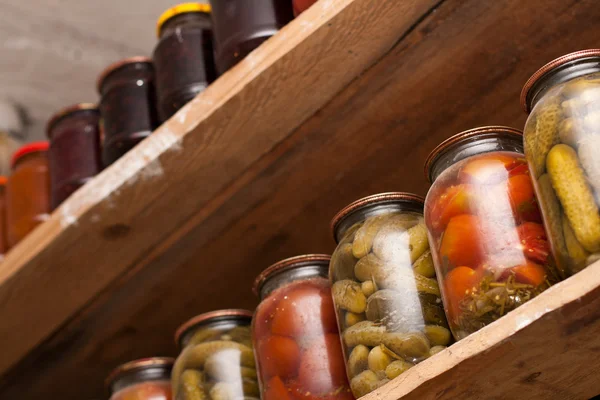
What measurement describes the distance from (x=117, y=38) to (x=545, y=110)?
1.43 metres

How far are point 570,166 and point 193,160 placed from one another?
1.87ft

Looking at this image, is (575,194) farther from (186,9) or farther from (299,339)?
(186,9)

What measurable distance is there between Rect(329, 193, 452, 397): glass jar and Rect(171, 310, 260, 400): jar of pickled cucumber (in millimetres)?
173

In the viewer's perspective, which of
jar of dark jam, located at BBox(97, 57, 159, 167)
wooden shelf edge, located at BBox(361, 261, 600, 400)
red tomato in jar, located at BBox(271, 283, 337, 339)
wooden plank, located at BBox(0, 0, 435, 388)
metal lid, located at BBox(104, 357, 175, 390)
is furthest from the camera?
jar of dark jam, located at BBox(97, 57, 159, 167)

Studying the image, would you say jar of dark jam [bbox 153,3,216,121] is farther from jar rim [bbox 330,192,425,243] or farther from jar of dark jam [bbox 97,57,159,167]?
jar rim [bbox 330,192,425,243]

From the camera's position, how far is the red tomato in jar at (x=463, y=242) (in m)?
0.78

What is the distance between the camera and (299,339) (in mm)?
924

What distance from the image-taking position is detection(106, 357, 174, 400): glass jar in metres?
1.16

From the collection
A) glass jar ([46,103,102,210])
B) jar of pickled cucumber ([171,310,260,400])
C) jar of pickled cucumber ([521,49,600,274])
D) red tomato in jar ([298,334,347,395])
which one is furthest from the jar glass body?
glass jar ([46,103,102,210])

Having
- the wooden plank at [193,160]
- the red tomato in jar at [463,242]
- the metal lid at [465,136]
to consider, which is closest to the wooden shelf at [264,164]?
the wooden plank at [193,160]

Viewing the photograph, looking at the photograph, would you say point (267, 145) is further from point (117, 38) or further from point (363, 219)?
point (117, 38)

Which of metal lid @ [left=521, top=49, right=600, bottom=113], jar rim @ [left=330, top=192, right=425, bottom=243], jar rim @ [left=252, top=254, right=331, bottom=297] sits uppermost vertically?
metal lid @ [left=521, top=49, right=600, bottom=113]

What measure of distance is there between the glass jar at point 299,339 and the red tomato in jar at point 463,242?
173 mm

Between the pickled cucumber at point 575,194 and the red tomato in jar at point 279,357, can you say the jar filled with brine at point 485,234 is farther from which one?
the red tomato in jar at point 279,357
